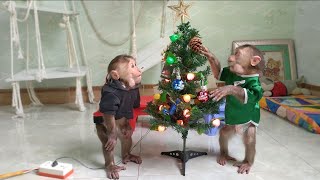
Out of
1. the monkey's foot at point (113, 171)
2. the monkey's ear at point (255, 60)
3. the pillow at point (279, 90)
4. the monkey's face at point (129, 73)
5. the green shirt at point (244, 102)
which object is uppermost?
the monkey's ear at point (255, 60)

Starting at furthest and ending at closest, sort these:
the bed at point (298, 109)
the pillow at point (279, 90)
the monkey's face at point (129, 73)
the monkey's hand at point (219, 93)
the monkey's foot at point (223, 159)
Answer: the pillow at point (279, 90) → the bed at point (298, 109) → the monkey's foot at point (223, 159) → the monkey's face at point (129, 73) → the monkey's hand at point (219, 93)

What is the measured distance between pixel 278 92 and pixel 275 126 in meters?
0.68

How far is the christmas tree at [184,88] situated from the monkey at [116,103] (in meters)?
0.16

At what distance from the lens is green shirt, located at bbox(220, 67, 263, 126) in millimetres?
1423

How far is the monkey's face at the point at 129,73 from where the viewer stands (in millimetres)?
1463

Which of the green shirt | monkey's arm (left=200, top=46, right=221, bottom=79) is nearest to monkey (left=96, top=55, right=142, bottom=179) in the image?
monkey's arm (left=200, top=46, right=221, bottom=79)

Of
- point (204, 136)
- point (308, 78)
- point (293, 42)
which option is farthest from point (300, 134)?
A: point (293, 42)

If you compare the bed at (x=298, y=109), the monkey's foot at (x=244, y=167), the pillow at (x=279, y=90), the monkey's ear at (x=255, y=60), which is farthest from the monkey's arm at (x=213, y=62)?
the pillow at (x=279, y=90)

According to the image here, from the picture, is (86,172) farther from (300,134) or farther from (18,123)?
(300,134)

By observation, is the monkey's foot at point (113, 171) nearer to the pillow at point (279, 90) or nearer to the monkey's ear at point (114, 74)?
the monkey's ear at point (114, 74)

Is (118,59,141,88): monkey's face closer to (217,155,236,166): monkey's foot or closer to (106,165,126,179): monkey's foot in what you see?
(106,165,126,179): monkey's foot

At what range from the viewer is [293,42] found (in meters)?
3.09

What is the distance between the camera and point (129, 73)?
1469 millimetres

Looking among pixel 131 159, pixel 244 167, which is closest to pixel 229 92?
pixel 244 167
